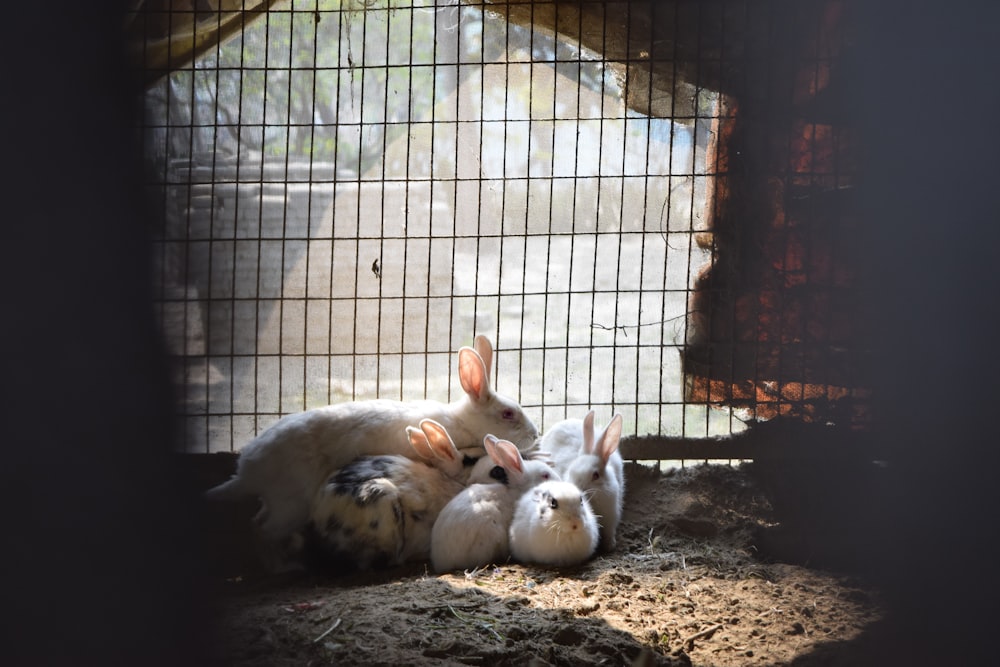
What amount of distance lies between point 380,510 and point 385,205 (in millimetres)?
2487

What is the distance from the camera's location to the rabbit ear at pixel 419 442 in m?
4.98

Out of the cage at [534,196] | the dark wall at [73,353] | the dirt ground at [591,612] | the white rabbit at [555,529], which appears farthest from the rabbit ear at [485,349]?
the dark wall at [73,353]

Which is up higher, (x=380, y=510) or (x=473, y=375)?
(x=473, y=375)

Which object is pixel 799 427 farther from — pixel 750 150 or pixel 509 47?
pixel 509 47

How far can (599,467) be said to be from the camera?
4945 mm

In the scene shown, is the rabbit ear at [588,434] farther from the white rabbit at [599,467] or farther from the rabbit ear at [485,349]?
the rabbit ear at [485,349]

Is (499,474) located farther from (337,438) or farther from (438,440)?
(337,438)

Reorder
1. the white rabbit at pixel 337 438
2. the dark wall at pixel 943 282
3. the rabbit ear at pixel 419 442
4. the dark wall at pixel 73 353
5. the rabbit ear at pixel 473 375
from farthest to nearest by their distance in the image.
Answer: the rabbit ear at pixel 473 375 < the rabbit ear at pixel 419 442 < the white rabbit at pixel 337 438 < the dark wall at pixel 943 282 < the dark wall at pixel 73 353

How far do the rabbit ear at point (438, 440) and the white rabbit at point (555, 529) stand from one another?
2.18ft

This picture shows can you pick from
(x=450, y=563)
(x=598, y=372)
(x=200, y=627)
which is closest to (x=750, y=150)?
(x=598, y=372)

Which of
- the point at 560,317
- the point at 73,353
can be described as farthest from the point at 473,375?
the point at 73,353

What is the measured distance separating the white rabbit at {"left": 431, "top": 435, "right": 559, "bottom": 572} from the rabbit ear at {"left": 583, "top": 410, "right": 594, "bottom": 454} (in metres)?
0.31

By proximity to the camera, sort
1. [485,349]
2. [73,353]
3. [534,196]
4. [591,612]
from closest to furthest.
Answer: [73,353]
[591,612]
[485,349]
[534,196]

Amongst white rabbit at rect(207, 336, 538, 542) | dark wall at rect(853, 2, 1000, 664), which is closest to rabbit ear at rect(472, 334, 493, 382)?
white rabbit at rect(207, 336, 538, 542)
